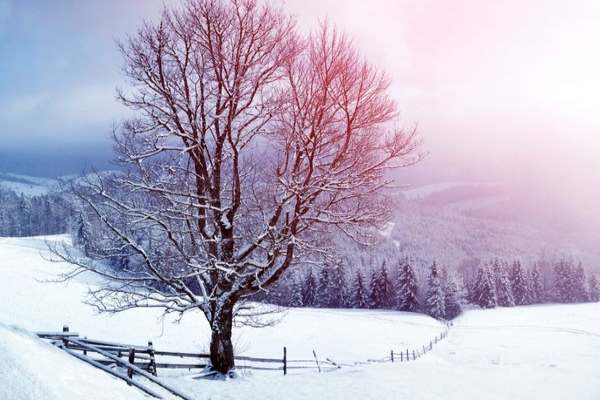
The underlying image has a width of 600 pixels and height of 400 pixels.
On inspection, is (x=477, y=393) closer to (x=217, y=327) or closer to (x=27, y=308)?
(x=217, y=327)

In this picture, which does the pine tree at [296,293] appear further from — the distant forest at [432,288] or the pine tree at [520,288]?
the pine tree at [520,288]

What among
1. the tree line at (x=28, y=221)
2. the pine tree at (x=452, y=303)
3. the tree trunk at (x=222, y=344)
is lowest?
the pine tree at (x=452, y=303)

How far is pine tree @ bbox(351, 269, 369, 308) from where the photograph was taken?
8075cm

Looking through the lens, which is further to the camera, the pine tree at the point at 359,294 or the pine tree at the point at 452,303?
the pine tree at the point at 359,294

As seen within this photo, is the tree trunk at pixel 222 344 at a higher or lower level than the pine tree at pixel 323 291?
higher

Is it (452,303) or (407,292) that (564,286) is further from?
(407,292)

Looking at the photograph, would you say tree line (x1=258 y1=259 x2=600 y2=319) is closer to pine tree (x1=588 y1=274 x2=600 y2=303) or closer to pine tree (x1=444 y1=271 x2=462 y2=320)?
pine tree (x1=444 y1=271 x2=462 y2=320)

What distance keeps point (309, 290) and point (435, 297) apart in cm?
2326

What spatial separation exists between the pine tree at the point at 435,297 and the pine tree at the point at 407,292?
2.26 m

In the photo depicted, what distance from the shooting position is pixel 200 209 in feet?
39.0

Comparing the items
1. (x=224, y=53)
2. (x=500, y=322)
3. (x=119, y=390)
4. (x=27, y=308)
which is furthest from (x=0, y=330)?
(x=500, y=322)

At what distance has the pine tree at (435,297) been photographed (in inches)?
2992

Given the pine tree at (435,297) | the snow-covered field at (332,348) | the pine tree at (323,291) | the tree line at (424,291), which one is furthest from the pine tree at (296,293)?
the pine tree at (435,297)

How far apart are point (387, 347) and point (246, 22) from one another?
37847 mm
